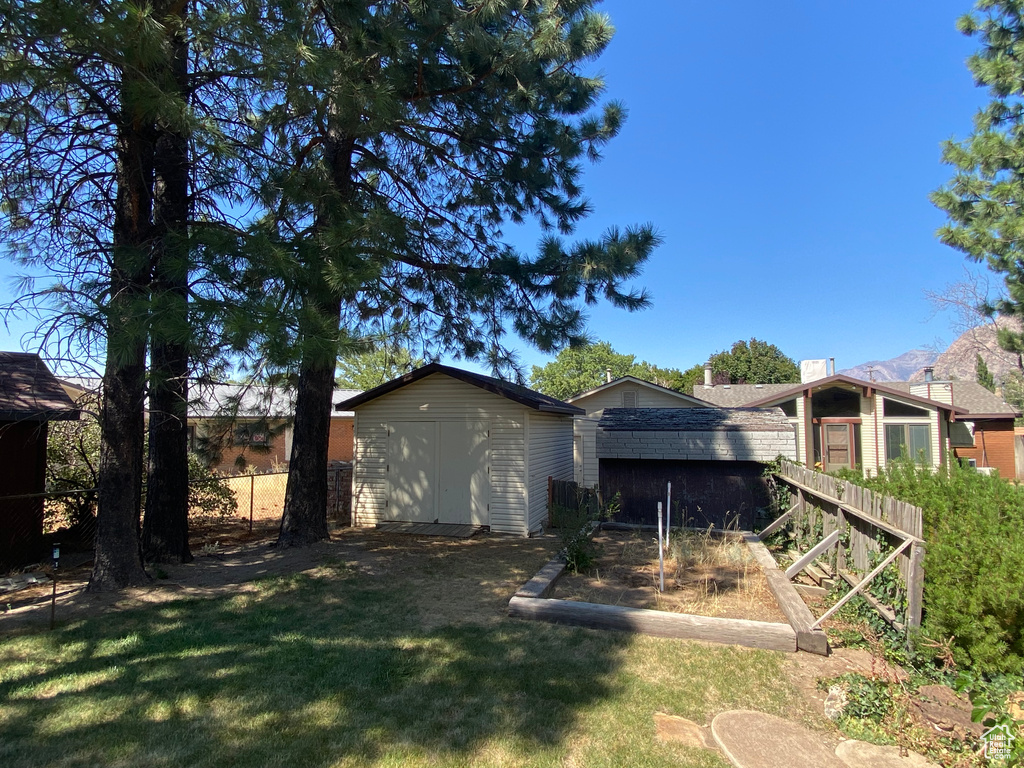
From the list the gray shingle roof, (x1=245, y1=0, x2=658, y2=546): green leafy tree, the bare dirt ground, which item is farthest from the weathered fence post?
the gray shingle roof

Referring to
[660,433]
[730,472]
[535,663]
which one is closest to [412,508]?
[660,433]

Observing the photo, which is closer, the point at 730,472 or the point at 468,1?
the point at 468,1

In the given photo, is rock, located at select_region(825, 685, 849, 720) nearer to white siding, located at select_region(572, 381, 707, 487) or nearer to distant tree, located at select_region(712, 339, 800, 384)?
white siding, located at select_region(572, 381, 707, 487)

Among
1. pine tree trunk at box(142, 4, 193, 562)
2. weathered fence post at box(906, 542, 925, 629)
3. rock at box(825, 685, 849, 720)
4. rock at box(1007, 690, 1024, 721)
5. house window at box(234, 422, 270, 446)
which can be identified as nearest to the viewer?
rock at box(825, 685, 849, 720)

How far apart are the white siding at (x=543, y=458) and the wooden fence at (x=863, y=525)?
4226 mm

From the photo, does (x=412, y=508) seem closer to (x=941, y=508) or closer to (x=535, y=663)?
(x=535, y=663)

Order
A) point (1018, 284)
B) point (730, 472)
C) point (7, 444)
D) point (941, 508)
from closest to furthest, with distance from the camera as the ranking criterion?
point (941, 508) < point (7, 444) < point (730, 472) < point (1018, 284)

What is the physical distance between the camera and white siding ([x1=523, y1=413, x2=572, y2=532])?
1077 centimetres

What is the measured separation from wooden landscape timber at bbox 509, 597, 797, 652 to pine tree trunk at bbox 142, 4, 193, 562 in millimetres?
4224

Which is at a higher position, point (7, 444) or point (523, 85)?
point (523, 85)

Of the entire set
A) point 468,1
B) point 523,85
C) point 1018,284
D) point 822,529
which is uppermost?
point 468,1

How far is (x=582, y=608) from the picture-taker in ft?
18.0

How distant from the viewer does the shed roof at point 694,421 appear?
10.8 meters

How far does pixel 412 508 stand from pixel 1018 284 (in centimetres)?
1419
